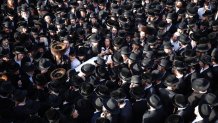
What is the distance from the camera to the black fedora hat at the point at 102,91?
6715mm

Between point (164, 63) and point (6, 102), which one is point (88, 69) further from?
point (6, 102)

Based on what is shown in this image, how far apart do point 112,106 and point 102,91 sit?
2.22 ft

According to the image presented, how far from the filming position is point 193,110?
6680mm

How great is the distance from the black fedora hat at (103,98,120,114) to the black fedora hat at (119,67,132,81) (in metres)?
1.18

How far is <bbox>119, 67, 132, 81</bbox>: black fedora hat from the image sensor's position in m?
7.33

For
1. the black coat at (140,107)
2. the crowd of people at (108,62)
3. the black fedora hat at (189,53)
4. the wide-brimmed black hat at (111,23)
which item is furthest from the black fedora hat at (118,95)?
the wide-brimmed black hat at (111,23)

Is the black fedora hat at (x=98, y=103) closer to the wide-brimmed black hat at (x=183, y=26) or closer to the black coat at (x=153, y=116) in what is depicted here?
the black coat at (x=153, y=116)

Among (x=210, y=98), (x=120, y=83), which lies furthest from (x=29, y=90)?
(x=210, y=98)

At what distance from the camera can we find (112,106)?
20.2 ft

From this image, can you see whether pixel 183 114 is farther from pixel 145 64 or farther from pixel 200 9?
pixel 200 9

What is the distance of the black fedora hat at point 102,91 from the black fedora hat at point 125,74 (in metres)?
0.65

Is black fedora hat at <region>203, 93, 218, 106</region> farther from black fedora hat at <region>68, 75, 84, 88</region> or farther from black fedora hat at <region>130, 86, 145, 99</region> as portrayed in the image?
black fedora hat at <region>68, 75, 84, 88</region>

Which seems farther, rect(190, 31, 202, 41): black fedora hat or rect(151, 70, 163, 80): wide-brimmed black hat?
rect(190, 31, 202, 41): black fedora hat

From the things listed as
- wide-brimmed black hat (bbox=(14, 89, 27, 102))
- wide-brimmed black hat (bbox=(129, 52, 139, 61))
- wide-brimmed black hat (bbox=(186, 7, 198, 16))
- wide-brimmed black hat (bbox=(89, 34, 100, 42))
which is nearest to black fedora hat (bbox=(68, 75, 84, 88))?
wide-brimmed black hat (bbox=(14, 89, 27, 102))
